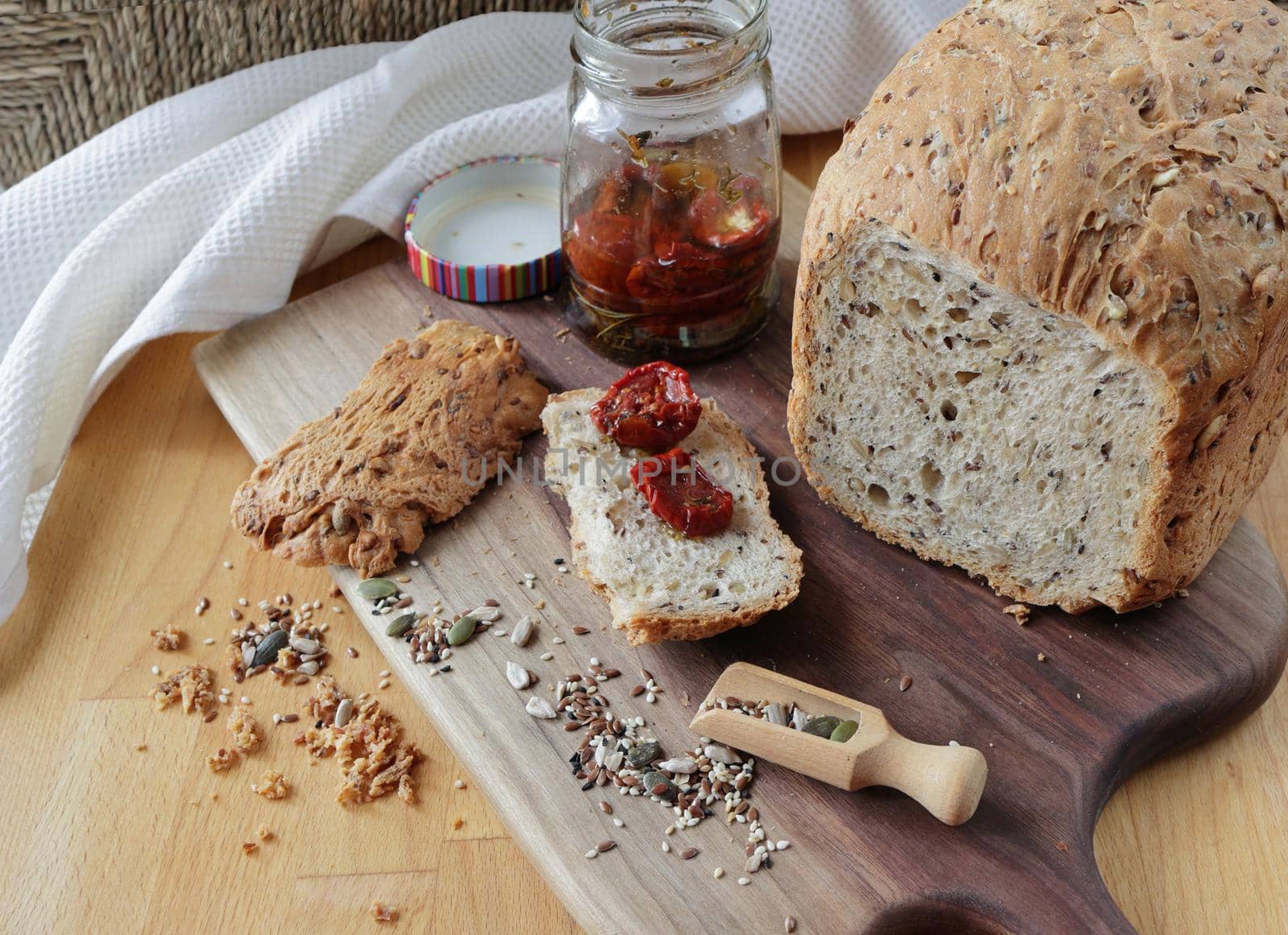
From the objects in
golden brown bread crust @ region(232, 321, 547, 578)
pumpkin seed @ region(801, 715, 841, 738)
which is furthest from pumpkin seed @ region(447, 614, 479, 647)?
pumpkin seed @ region(801, 715, 841, 738)

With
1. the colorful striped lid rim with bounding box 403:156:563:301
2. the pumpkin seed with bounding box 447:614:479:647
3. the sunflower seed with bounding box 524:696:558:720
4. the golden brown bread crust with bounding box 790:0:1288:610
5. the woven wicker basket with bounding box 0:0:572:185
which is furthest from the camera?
the woven wicker basket with bounding box 0:0:572:185

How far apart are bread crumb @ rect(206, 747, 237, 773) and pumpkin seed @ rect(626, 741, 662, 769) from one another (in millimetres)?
869

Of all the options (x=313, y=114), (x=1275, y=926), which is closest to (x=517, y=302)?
A: (x=313, y=114)

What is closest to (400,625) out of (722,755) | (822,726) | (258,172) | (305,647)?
(305,647)

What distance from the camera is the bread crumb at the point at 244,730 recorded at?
2.74 meters

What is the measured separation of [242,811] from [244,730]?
0.59 ft

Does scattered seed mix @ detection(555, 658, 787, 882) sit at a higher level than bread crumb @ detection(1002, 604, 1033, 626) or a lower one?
lower

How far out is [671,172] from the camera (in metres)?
3.14

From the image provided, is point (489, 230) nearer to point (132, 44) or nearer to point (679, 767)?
point (132, 44)

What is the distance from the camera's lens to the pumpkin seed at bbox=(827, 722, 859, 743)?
2514 mm

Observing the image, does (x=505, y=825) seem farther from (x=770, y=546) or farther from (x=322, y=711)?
(x=770, y=546)

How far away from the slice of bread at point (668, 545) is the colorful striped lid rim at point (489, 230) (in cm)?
61

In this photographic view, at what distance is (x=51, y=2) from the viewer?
3.59 metres

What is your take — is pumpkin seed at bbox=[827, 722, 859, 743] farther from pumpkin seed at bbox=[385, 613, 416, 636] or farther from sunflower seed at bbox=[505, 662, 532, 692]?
pumpkin seed at bbox=[385, 613, 416, 636]
